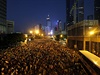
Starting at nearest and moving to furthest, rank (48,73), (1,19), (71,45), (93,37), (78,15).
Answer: (48,73) < (93,37) < (71,45) < (1,19) < (78,15)

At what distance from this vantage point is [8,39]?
2613 inches

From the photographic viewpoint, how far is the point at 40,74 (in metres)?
17.1

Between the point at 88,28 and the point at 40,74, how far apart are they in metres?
42.9

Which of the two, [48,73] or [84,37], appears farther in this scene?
[84,37]

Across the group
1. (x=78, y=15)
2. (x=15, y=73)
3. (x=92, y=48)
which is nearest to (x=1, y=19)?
(x=78, y=15)

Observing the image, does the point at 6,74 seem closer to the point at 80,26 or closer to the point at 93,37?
the point at 93,37

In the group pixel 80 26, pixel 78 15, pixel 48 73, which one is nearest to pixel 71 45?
pixel 80 26

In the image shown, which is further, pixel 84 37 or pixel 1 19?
pixel 1 19

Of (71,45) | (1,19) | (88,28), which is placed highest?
(1,19)

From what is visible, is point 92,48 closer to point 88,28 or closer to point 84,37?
point 84,37

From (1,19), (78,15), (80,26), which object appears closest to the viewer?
(80,26)

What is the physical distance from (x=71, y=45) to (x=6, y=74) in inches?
2245

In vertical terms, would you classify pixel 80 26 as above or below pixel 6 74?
above

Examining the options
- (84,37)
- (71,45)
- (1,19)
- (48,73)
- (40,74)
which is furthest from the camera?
(1,19)
